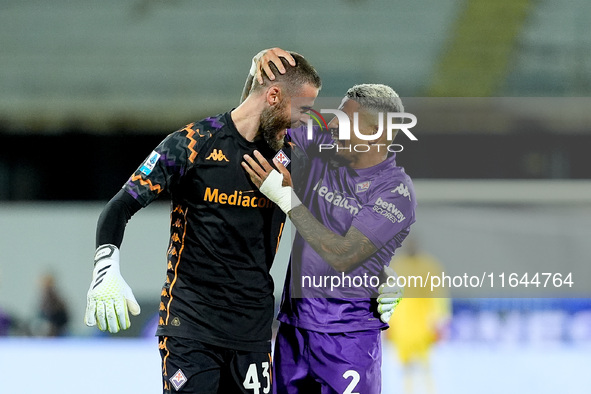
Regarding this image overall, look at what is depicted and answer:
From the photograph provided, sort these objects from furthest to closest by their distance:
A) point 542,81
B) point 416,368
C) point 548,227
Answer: point 542,81 < point 548,227 < point 416,368

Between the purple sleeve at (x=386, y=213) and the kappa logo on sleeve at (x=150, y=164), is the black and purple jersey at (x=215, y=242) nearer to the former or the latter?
the kappa logo on sleeve at (x=150, y=164)

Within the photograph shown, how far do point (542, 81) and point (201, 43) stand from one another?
4850 mm

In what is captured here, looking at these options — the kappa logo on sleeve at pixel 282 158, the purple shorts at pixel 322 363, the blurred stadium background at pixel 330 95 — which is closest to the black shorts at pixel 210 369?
the purple shorts at pixel 322 363

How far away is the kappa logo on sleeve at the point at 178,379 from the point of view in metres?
3.19

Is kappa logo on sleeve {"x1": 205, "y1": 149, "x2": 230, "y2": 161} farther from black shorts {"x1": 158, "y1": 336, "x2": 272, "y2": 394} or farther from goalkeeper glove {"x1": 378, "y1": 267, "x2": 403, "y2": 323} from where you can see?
goalkeeper glove {"x1": 378, "y1": 267, "x2": 403, "y2": 323}

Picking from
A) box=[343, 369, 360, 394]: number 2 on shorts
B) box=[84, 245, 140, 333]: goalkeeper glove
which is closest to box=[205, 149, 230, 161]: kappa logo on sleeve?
box=[84, 245, 140, 333]: goalkeeper glove

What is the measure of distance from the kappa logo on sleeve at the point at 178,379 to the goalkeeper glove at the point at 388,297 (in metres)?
0.90

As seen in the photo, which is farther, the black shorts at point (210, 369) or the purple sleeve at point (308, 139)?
the purple sleeve at point (308, 139)

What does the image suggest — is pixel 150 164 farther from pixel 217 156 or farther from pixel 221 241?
pixel 221 241

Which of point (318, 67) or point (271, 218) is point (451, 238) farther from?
point (271, 218)

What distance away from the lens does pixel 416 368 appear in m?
8.05

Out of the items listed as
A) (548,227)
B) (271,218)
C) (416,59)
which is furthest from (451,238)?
(271,218)

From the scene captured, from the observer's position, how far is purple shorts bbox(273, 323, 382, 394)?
3.53 meters

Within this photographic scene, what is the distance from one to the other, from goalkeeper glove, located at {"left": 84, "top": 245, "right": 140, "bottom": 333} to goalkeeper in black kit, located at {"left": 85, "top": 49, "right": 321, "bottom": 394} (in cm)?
33
